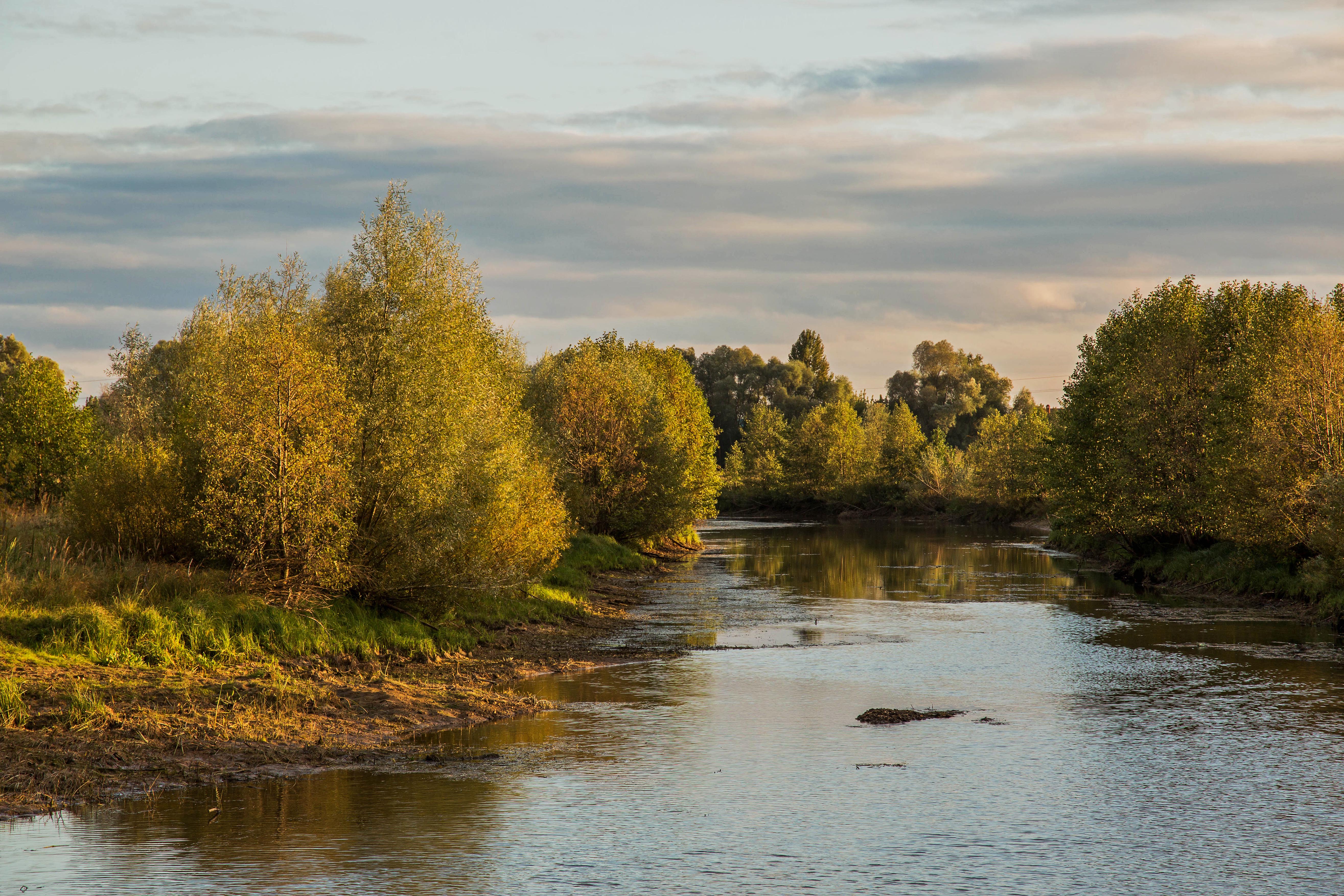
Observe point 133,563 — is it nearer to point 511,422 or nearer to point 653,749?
point 653,749

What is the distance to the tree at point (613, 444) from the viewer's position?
71.7 metres

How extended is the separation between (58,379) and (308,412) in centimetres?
3455

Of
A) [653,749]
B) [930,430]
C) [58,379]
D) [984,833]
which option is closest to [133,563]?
[653,749]

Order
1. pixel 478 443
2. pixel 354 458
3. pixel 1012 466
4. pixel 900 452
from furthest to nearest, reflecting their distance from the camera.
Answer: pixel 900 452
pixel 1012 466
pixel 478 443
pixel 354 458

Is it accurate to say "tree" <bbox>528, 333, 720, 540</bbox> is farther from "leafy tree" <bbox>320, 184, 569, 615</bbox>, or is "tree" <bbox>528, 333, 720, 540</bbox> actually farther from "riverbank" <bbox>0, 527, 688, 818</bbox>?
"riverbank" <bbox>0, 527, 688, 818</bbox>

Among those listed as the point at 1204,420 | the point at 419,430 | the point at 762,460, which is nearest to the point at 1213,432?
Answer: the point at 1204,420

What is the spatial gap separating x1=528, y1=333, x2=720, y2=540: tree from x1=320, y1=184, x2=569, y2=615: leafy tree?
2669 centimetres

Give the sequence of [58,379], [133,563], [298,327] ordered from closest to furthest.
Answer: [133,563]
[298,327]
[58,379]

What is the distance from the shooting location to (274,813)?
1972 centimetres

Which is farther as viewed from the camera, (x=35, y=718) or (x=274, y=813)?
(x=35, y=718)

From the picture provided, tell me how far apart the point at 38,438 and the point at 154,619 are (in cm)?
3445

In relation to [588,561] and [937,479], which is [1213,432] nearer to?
[588,561]

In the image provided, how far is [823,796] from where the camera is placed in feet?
70.5

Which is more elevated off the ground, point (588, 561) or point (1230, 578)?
point (1230, 578)
